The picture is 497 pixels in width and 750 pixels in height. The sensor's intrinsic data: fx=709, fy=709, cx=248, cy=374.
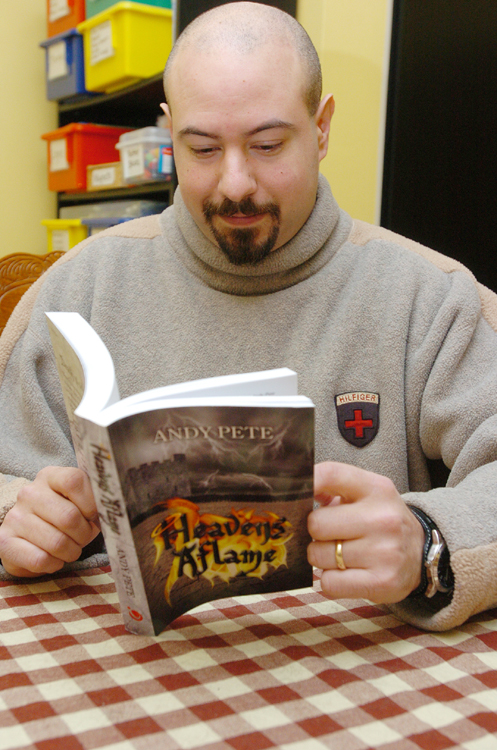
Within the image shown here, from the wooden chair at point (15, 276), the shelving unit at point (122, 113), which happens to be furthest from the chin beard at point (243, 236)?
the shelving unit at point (122, 113)

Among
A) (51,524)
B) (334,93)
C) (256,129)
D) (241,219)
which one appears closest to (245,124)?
(256,129)

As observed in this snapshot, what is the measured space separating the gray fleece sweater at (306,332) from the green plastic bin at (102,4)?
1.36 m

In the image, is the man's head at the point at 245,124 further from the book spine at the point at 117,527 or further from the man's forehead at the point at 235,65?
the book spine at the point at 117,527

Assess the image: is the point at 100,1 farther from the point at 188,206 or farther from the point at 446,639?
the point at 446,639

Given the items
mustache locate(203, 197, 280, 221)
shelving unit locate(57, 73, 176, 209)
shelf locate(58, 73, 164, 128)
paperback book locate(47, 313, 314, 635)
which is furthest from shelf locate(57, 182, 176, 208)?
paperback book locate(47, 313, 314, 635)

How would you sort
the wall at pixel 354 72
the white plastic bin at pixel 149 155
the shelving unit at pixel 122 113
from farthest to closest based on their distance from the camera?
the shelving unit at pixel 122 113 < the white plastic bin at pixel 149 155 < the wall at pixel 354 72

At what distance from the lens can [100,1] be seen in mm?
2252

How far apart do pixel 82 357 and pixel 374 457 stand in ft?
1.65

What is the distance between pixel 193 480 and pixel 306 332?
18.9 inches

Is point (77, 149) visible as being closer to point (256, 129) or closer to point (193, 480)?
point (256, 129)

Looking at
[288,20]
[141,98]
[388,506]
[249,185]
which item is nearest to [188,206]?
[249,185]

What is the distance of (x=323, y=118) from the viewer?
103 cm

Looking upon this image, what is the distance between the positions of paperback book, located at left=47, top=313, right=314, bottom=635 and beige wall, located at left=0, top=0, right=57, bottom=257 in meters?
2.13

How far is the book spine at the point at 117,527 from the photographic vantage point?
1.64 feet
